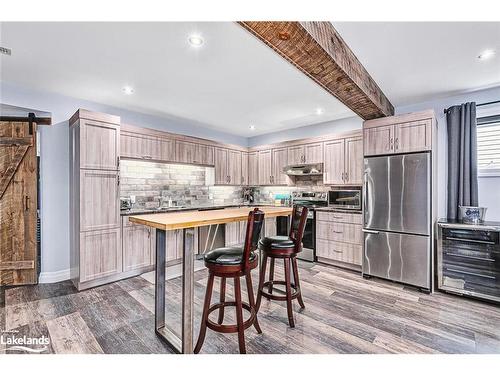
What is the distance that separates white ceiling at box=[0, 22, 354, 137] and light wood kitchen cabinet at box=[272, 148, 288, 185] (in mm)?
1117

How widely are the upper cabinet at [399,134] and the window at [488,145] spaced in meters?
0.78

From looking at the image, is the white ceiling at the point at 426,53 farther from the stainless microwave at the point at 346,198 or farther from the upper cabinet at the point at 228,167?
the upper cabinet at the point at 228,167

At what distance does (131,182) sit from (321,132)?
3.67 meters

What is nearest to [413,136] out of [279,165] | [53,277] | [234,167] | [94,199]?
[279,165]

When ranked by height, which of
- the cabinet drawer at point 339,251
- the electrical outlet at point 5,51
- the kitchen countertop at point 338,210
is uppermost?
the electrical outlet at point 5,51

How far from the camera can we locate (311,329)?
237 centimetres

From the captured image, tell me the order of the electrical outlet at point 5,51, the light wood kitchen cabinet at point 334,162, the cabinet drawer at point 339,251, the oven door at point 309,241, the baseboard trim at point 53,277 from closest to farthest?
1. the electrical outlet at point 5,51
2. the baseboard trim at point 53,277
3. the cabinet drawer at point 339,251
4. the light wood kitchen cabinet at point 334,162
5. the oven door at point 309,241

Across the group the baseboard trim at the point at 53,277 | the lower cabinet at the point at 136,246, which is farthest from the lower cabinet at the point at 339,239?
the baseboard trim at the point at 53,277

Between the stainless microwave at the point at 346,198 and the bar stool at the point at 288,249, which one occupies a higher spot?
the stainless microwave at the point at 346,198

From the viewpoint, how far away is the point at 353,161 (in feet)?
14.2

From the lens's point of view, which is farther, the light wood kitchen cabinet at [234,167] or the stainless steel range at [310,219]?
the light wood kitchen cabinet at [234,167]

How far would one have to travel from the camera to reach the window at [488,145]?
3.34m

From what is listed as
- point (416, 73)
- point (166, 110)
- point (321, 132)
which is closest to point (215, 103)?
point (166, 110)

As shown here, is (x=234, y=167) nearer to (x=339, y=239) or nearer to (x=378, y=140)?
(x=339, y=239)
